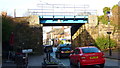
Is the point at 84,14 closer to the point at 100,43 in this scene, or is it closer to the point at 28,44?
the point at 100,43

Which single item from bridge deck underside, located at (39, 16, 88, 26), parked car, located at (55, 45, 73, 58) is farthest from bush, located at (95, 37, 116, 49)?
parked car, located at (55, 45, 73, 58)

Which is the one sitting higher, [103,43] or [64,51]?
[103,43]

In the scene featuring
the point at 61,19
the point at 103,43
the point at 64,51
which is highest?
the point at 61,19

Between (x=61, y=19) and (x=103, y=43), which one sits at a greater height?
(x=61, y=19)

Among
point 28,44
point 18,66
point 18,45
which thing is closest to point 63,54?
point 18,45

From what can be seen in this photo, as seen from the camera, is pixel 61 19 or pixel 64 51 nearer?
pixel 64 51

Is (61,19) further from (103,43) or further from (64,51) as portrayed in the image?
(64,51)

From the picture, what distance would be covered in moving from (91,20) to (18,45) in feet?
57.5

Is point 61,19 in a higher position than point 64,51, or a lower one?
higher

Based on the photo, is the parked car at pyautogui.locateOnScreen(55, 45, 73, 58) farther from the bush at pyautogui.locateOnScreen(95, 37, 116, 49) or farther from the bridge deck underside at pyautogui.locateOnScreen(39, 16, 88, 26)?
the bush at pyautogui.locateOnScreen(95, 37, 116, 49)

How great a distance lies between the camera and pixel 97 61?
15469 millimetres

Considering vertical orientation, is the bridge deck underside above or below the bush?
above

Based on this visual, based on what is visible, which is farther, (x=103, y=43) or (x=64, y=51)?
(x=103, y=43)

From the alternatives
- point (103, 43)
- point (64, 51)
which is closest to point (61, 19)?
point (103, 43)
